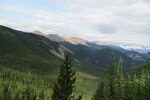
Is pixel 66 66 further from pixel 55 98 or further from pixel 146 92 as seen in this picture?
pixel 146 92

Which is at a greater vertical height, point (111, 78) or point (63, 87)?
point (111, 78)

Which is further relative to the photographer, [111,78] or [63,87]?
[111,78]

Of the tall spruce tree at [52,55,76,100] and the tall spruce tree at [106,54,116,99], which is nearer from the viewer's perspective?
the tall spruce tree at [52,55,76,100]

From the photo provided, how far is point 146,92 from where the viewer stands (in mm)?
30406

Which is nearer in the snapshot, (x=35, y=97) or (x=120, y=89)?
(x=120, y=89)

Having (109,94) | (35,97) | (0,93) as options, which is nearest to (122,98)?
(109,94)

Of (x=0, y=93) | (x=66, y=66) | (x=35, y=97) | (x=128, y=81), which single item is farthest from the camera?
(x=35, y=97)

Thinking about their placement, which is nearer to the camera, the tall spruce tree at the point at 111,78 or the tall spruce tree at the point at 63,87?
the tall spruce tree at the point at 63,87

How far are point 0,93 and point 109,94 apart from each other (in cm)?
9807

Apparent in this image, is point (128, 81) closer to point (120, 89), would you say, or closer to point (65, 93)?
point (120, 89)

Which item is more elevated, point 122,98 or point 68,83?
point 68,83

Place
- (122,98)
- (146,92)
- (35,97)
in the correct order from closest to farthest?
(146,92) → (122,98) → (35,97)

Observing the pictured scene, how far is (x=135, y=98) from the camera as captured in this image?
3516 cm

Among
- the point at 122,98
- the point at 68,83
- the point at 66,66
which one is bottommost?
the point at 122,98
